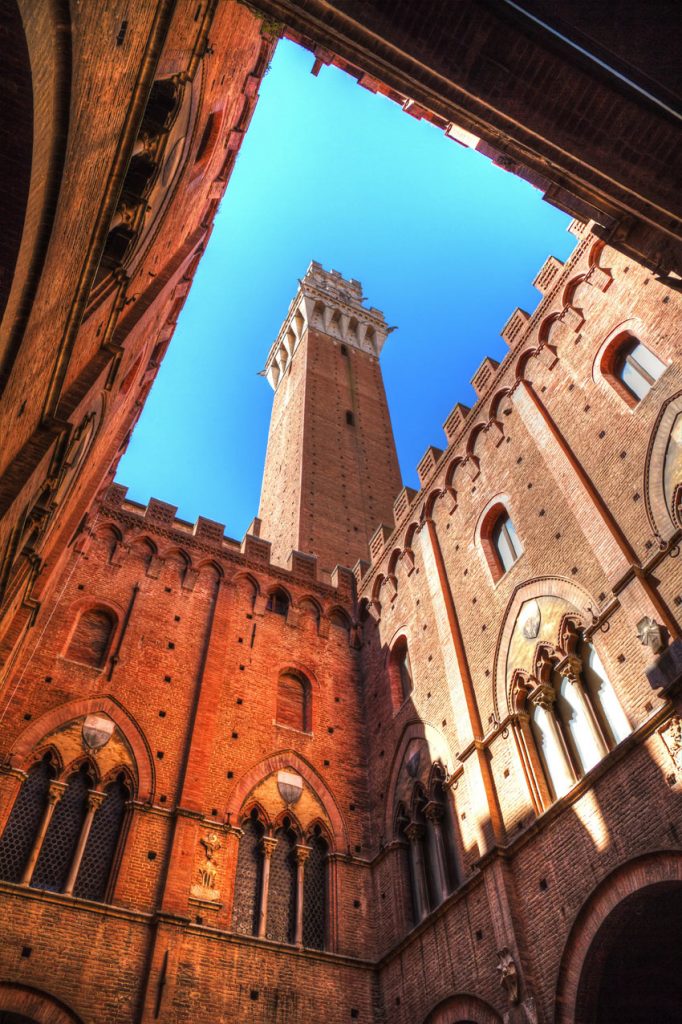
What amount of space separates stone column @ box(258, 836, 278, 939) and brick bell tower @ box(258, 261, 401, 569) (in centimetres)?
1200

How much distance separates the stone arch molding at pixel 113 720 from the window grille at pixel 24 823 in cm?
37

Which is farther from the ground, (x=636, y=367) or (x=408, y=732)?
(x=636, y=367)

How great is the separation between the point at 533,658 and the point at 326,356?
91.8ft

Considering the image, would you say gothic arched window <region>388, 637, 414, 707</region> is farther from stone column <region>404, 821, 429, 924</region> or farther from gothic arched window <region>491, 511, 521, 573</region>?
gothic arched window <region>491, 511, 521, 573</region>

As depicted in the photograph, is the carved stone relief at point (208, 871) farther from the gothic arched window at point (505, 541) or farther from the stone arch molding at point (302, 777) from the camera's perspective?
the gothic arched window at point (505, 541)

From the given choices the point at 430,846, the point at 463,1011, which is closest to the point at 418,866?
the point at 430,846

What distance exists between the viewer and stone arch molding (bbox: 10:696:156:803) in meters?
11.8

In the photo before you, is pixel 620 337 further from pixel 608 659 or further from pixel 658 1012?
pixel 658 1012

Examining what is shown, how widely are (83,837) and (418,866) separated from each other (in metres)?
5.26

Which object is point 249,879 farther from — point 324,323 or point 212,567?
point 324,323

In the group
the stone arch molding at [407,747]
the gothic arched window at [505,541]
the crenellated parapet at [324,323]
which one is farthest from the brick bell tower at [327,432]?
the gothic arched window at [505,541]

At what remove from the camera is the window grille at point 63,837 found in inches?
430

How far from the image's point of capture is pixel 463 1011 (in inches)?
391

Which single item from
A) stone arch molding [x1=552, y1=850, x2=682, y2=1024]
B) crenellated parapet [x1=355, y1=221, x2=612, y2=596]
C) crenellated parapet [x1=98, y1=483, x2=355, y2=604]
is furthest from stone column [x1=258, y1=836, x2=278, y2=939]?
crenellated parapet [x1=355, y1=221, x2=612, y2=596]
